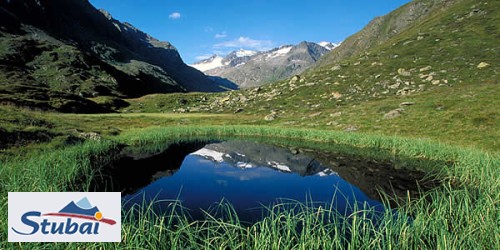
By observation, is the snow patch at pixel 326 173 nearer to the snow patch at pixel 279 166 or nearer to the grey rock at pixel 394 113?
the snow patch at pixel 279 166

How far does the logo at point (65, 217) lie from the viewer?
198 inches

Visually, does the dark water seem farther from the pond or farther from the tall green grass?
the tall green grass

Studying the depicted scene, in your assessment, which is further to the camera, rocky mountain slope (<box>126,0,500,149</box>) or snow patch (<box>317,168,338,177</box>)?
rocky mountain slope (<box>126,0,500,149</box>)

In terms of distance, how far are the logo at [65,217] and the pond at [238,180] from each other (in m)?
5.67

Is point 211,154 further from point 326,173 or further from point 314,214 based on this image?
point 314,214

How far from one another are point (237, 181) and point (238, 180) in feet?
1.40

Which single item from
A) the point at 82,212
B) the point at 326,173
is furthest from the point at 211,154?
the point at 82,212

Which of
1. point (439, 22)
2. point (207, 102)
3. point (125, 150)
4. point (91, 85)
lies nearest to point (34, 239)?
point (125, 150)

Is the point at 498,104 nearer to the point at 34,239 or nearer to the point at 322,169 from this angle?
the point at 322,169

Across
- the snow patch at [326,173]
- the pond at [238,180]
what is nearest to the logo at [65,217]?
the pond at [238,180]

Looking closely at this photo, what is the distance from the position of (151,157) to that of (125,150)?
15.5 feet

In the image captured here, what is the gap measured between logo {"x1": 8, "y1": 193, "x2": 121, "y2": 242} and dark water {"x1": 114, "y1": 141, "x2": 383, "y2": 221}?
5.68 m

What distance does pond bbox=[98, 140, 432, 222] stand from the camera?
1659 centimetres

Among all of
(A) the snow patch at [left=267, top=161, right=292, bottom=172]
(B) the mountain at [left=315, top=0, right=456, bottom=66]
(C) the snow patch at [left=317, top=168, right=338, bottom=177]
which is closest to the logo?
(C) the snow patch at [left=317, top=168, right=338, bottom=177]
